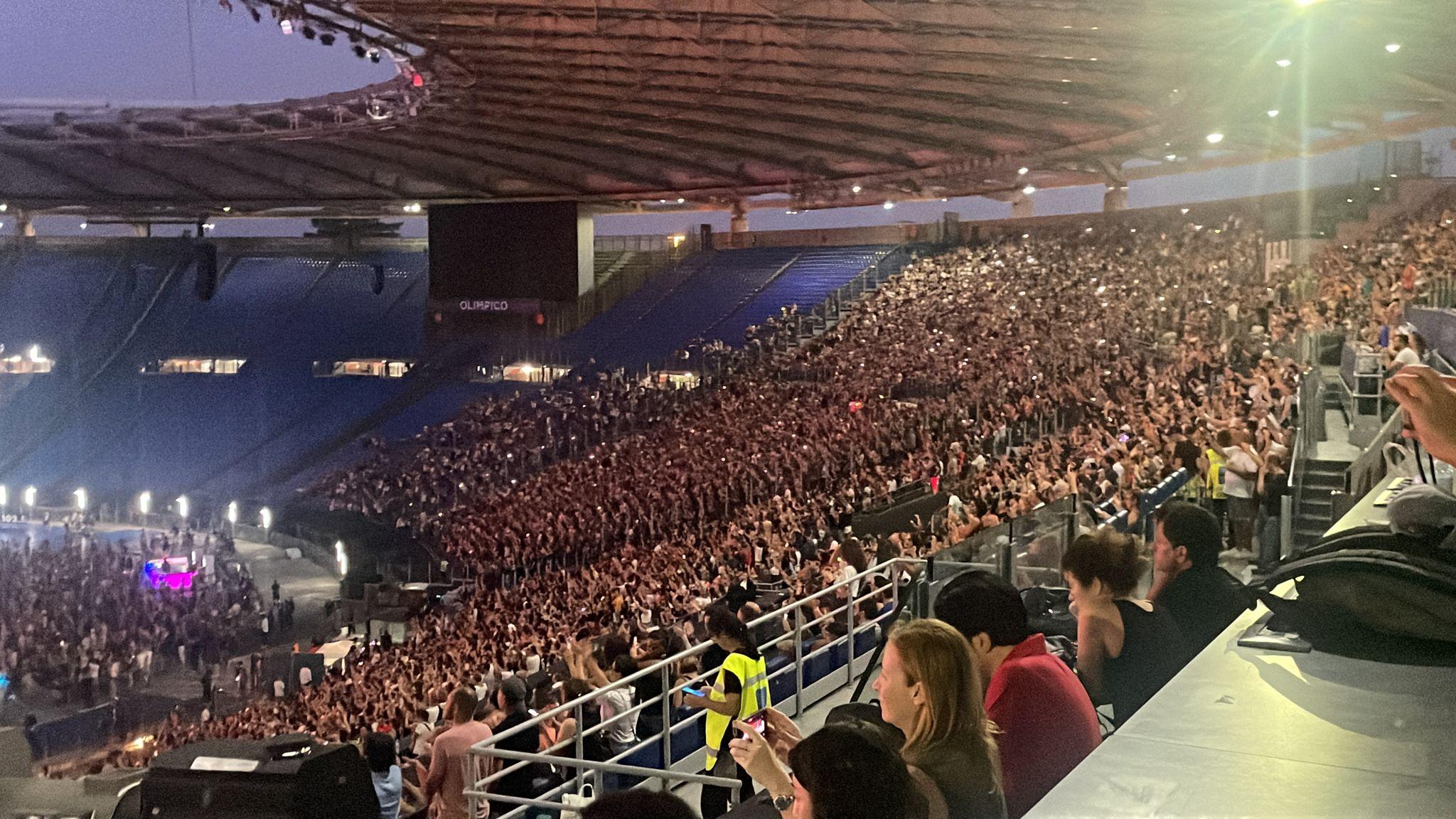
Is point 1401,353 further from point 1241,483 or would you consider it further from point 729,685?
point 729,685

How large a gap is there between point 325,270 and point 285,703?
25426mm

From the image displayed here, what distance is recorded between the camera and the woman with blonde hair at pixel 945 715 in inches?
100

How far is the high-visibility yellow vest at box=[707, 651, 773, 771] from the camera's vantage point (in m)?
5.13

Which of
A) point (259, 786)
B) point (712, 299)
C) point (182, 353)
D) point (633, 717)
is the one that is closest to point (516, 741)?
point (633, 717)

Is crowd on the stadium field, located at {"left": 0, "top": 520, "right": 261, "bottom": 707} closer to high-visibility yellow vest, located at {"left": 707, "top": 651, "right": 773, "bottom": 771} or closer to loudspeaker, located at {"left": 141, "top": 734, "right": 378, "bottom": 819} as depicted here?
high-visibility yellow vest, located at {"left": 707, "top": 651, "right": 773, "bottom": 771}

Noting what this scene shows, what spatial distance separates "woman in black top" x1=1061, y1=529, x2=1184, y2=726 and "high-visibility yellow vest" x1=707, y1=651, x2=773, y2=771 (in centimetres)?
174

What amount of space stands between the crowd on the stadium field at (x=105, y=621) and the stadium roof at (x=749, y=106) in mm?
9249

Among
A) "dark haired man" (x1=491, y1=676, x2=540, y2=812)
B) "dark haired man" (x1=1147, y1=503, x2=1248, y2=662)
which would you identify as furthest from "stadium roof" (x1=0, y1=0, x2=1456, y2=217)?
"dark haired man" (x1=1147, y1=503, x2=1248, y2=662)

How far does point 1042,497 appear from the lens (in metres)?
11.7

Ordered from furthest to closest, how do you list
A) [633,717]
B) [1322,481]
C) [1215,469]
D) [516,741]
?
[1215,469] < [1322,481] < [633,717] < [516,741]

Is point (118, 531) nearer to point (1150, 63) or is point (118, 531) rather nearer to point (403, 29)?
point (403, 29)

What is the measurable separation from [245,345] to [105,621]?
17.6 m

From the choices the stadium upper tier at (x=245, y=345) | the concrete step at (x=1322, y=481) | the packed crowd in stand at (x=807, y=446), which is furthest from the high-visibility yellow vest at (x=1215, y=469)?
the stadium upper tier at (x=245, y=345)

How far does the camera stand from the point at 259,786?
3902 mm
